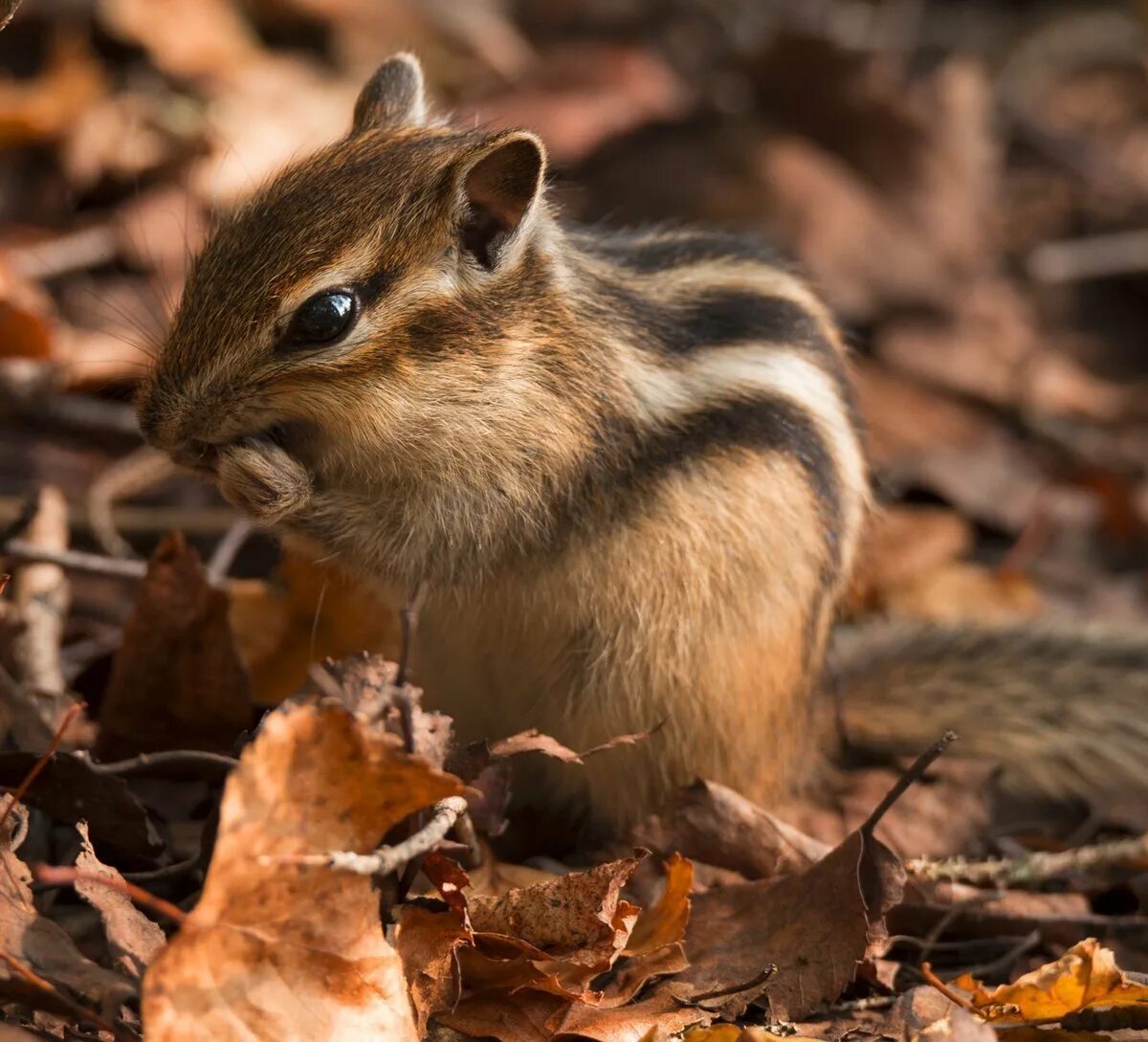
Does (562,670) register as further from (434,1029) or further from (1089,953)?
(1089,953)

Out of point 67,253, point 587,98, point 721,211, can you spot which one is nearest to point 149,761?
point 67,253

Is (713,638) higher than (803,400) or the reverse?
the reverse

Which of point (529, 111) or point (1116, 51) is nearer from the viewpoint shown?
point (529, 111)

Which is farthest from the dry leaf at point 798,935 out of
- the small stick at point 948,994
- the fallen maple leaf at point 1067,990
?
the fallen maple leaf at point 1067,990

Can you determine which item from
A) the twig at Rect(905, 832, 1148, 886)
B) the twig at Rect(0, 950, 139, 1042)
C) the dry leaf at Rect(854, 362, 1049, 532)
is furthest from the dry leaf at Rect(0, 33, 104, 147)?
the twig at Rect(905, 832, 1148, 886)

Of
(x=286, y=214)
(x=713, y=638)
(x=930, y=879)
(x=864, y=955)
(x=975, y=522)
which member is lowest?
(x=975, y=522)

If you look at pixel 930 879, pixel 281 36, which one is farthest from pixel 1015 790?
pixel 281 36
